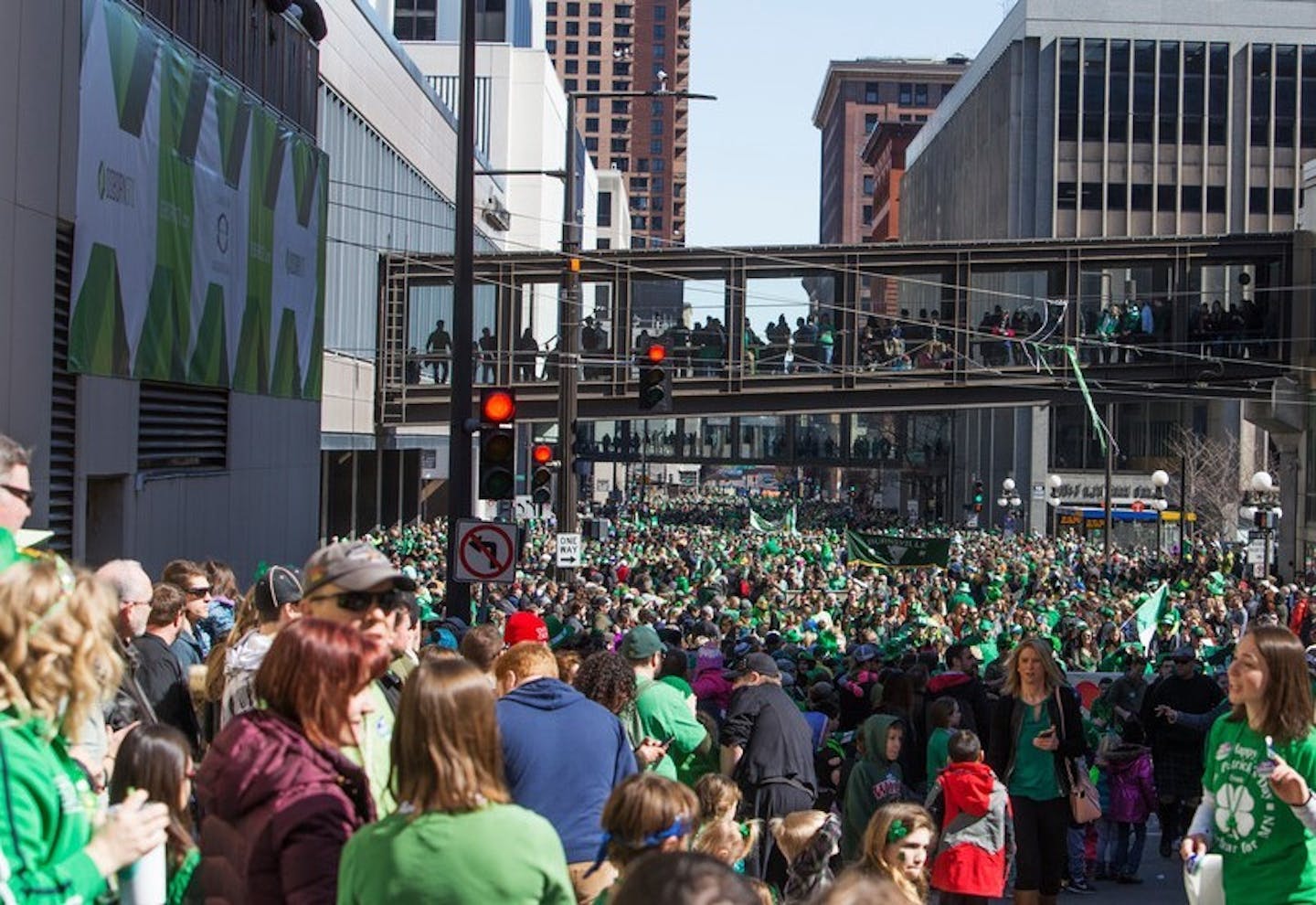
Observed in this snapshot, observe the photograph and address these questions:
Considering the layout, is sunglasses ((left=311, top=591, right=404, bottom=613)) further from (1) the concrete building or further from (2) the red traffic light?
(1) the concrete building

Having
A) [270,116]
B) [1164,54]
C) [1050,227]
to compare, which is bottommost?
[270,116]

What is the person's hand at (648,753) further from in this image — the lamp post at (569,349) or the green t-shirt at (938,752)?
the lamp post at (569,349)

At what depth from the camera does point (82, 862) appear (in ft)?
13.7

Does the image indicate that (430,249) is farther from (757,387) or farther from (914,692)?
(914,692)

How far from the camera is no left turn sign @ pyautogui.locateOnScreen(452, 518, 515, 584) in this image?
15625mm

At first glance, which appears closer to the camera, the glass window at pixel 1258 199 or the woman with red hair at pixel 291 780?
the woman with red hair at pixel 291 780

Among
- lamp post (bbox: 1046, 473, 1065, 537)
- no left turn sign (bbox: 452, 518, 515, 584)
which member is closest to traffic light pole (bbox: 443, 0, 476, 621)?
no left turn sign (bbox: 452, 518, 515, 584)

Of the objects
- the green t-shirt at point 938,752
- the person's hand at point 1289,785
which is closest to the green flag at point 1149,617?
the green t-shirt at point 938,752

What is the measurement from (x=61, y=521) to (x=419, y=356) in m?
17.6

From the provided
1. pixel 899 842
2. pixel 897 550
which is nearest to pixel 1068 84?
pixel 897 550

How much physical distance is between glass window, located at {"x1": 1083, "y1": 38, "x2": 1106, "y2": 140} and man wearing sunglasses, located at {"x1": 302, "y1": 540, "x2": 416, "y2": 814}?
80.3 metres

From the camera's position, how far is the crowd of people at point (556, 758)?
4254 mm

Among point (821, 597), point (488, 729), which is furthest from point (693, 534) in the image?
point (488, 729)

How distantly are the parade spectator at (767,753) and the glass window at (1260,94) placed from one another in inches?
3075
